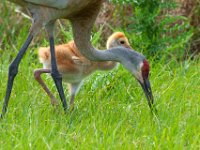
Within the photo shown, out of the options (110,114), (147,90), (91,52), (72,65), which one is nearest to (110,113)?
(110,114)

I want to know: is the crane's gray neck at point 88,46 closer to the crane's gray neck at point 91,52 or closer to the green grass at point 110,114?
the crane's gray neck at point 91,52

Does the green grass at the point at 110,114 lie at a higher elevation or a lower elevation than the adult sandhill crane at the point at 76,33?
lower

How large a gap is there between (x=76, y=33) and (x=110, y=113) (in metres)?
0.96

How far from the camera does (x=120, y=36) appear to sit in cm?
724

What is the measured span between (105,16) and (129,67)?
8.99 ft

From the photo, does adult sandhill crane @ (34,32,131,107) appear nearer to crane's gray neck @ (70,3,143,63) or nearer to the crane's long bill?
crane's gray neck @ (70,3,143,63)

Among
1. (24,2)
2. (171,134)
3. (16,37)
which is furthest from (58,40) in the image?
(171,134)

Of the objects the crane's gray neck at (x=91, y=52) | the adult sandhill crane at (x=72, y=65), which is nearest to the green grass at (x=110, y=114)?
the adult sandhill crane at (x=72, y=65)

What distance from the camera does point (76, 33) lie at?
270 inches

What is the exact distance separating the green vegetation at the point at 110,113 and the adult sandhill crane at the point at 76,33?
226 mm

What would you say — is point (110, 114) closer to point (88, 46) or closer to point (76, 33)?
point (88, 46)

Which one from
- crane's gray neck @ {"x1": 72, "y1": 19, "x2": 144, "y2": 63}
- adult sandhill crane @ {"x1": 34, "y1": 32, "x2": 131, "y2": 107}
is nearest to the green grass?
A: adult sandhill crane @ {"x1": 34, "y1": 32, "x2": 131, "y2": 107}

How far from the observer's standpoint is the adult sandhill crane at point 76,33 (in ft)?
21.0

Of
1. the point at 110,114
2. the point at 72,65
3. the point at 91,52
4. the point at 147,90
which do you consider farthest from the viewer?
the point at 72,65
